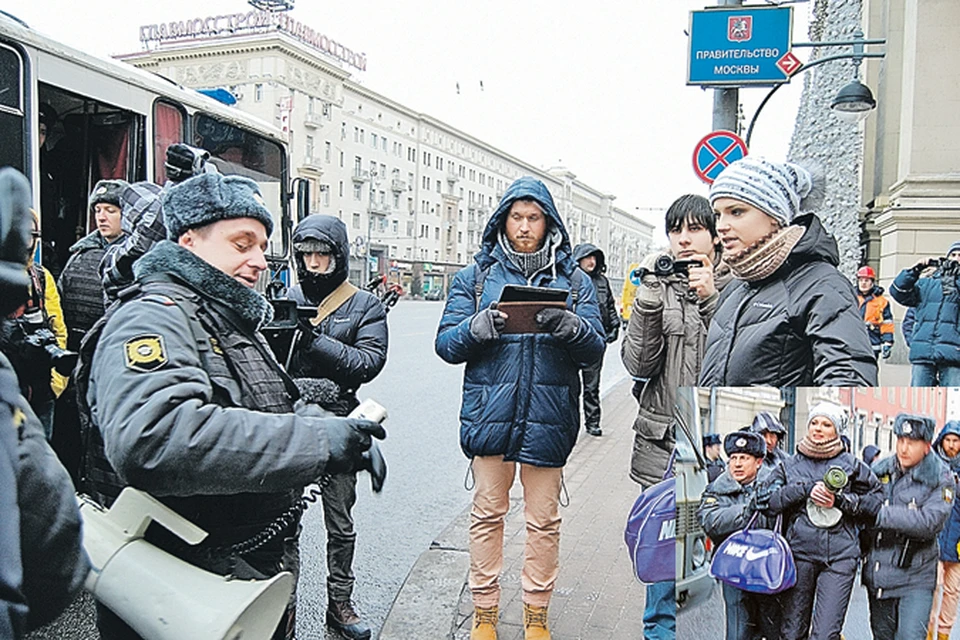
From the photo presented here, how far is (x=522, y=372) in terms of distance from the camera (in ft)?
11.9

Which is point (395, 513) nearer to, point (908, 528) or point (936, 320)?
point (908, 528)

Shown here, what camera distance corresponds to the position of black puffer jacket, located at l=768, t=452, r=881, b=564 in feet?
5.96

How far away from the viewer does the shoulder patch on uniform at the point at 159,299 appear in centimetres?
193

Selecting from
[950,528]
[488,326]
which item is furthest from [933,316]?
[950,528]

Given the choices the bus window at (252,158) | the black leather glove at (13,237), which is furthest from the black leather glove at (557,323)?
the bus window at (252,158)

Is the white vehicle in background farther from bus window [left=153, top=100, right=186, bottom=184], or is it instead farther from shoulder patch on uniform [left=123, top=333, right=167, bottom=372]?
bus window [left=153, top=100, right=186, bottom=184]

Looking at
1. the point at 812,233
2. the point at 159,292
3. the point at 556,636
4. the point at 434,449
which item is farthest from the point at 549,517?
the point at 434,449

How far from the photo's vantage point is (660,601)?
3498mm

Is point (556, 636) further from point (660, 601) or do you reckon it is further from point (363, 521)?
point (363, 521)

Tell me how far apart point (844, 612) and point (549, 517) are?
198cm

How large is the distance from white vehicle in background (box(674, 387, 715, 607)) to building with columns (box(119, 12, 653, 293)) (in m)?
45.6

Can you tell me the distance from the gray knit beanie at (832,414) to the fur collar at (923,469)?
0.11 meters

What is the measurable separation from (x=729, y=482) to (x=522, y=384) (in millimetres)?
1726

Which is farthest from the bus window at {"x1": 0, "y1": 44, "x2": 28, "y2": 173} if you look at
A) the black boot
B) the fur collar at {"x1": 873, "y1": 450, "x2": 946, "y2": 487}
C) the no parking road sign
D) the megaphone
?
the no parking road sign
